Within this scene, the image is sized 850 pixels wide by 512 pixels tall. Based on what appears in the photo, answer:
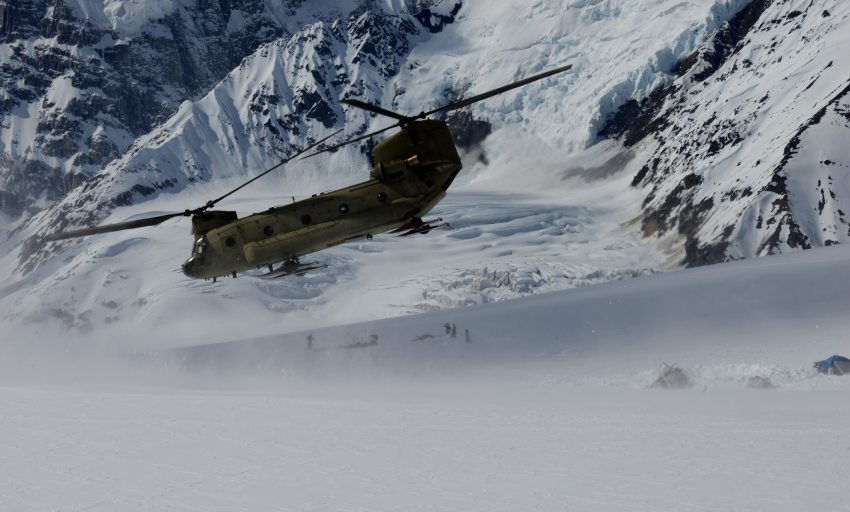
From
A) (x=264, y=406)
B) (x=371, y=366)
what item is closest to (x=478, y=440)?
(x=264, y=406)

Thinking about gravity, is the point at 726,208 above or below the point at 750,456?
below

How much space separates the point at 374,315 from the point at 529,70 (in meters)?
91.1

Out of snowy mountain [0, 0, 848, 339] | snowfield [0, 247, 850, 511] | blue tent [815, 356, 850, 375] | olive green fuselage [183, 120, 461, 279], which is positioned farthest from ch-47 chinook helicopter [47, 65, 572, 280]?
snowy mountain [0, 0, 848, 339]

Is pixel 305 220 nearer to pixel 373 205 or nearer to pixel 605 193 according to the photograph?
pixel 373 205

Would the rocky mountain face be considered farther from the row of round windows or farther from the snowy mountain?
the row of round windows

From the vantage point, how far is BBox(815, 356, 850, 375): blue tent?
104 ft

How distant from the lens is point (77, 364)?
224 ft

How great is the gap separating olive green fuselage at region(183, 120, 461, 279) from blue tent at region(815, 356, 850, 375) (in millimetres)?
17108

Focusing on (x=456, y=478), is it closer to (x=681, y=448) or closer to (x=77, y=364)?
(x=681, y=448)

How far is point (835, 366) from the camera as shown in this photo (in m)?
32.0

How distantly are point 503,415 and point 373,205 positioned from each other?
8744 mm

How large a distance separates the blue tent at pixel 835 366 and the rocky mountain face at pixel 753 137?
8967cm

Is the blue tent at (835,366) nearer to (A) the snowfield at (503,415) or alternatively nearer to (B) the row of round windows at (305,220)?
(A) the snowfield at (503,415)

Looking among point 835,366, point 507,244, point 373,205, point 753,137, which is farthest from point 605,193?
point 373,205
